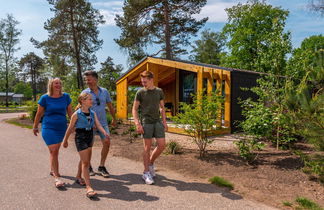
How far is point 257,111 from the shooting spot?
5.38 metres

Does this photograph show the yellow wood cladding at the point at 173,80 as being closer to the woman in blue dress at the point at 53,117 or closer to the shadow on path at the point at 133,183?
the shadow on path at the point at 133,183

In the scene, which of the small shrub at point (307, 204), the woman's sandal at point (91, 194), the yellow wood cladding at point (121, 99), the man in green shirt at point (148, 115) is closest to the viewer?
the small shrub at point (307, 204)

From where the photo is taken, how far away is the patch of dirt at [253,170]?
3.61m

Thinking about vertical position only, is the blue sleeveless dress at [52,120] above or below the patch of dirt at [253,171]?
above

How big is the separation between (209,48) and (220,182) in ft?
138

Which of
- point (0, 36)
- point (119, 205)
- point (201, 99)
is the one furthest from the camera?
point (0, 36)

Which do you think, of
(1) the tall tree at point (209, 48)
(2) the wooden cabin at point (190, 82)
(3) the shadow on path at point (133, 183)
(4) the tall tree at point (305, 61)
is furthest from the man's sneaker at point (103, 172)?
(1) the tall tree at point (209, 48)

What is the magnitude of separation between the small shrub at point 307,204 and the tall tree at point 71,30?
27.6 meters

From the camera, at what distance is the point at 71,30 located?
2773cm

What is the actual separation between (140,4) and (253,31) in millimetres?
15196

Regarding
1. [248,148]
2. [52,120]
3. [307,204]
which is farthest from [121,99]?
[307,204]

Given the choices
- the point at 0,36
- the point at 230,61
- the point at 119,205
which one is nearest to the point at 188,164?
the point at 119,205

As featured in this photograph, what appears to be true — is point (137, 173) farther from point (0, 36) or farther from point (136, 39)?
point (0, 36)

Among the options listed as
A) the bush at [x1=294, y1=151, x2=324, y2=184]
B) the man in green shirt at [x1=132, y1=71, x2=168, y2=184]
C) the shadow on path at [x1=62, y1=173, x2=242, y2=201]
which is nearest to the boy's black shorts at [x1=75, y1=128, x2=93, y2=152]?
the shadow on path at [x1=62, y1=173, x2=242, y2=201]
